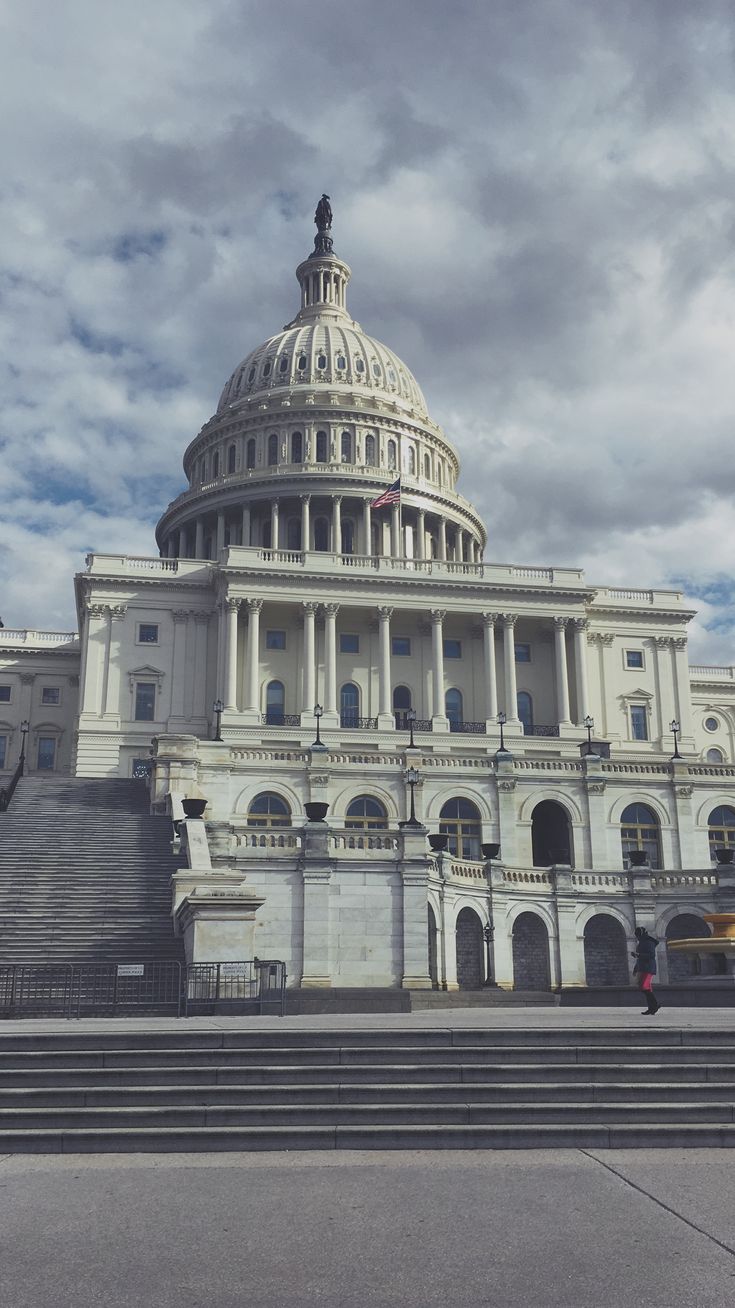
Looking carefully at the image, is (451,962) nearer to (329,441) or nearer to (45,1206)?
(45,1206)

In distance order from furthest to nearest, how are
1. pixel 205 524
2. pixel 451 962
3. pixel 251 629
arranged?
1. pixel 205 524
2. pixel 251 629
3. pixel 451 962

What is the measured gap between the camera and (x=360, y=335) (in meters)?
134

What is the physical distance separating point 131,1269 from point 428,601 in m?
77.8

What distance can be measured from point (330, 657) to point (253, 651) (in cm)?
523

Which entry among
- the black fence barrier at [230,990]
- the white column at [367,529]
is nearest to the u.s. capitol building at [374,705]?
the white column at [367,529]

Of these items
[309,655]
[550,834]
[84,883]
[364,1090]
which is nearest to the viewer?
[364,1090]

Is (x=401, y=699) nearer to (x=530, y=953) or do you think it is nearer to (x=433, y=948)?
(x=530, y=953)

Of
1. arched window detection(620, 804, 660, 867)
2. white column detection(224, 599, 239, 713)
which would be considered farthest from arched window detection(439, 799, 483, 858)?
white column detection(224, 599, 239, 713)

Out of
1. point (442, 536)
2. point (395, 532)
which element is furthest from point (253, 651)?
point (442, 536)

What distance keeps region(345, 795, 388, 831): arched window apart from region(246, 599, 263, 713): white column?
26.4 m

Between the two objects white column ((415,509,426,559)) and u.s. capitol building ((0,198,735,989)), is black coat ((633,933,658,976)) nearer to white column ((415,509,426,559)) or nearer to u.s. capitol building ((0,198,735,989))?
u.s. capitol building ((0,198,735,989))

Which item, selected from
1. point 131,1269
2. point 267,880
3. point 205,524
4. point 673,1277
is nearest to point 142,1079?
point 131,1269

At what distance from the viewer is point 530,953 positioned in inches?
1882

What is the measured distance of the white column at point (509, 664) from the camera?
8559 centimetres
